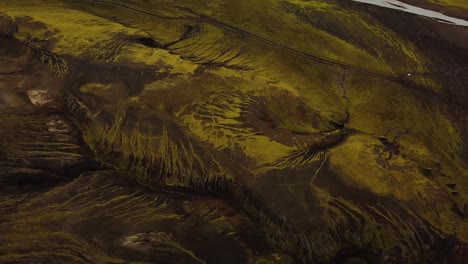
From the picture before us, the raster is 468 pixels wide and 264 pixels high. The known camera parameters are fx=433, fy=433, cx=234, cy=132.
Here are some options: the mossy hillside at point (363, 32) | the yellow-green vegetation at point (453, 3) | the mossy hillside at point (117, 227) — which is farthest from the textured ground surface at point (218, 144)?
the yellow-green vegetation at point (453, 3)

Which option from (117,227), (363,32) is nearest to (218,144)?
(117,227)

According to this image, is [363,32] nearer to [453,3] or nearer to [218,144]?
[453,3]

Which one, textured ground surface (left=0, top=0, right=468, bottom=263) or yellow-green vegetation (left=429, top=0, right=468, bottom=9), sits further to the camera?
yellow-green vegetation (left=429, top=0, right=468, bottom=9)

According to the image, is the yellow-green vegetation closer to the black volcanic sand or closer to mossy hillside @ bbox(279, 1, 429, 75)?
mossy hillside @ bbox(279, 1, 429, 75)

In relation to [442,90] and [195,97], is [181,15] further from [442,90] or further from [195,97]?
[442,90]

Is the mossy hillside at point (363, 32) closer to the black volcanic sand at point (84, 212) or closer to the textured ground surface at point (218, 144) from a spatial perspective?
the textured ground surface at point (218, 144)

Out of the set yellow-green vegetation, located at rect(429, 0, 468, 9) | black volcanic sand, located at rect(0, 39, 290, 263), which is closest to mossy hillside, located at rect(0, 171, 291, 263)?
black volcanic sand, located at rect(0, 39, 290, 263)

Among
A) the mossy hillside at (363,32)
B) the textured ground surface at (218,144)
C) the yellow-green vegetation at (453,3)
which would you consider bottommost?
the textured ground surface at (218,144)

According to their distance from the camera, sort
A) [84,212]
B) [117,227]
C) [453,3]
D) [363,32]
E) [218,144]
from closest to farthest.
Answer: [117,227] → [84,212] → [218,144] → [363,32] → [453,3]

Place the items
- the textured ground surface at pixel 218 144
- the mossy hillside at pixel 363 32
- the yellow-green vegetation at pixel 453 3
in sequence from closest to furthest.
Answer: the textured ground surface at pixel 218 144, the mossy hillside at pixel 363 32, the yellow-green vegetation at pixel 453 3
